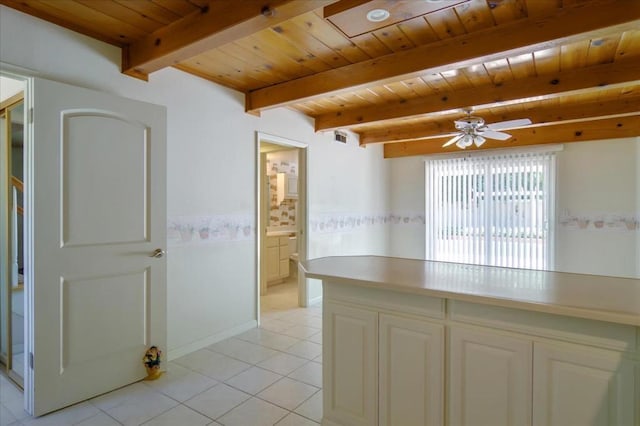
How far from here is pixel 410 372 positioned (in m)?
1.68

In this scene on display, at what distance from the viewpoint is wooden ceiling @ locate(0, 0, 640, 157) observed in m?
2.01

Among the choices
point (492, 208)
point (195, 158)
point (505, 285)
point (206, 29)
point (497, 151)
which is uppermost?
point (206, 29)

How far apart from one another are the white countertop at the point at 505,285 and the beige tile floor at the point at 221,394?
0.95 m

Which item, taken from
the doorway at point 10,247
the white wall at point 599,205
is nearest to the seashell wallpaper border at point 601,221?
the white wall at point 599,205

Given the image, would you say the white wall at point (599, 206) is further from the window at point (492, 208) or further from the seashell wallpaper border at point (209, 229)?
the seashell wallpaper border at point (209, 229)

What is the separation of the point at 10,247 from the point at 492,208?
18.5 feet

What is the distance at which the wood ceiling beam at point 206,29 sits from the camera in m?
1.83

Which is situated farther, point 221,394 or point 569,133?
point 569,133

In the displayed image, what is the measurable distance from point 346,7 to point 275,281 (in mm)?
4519

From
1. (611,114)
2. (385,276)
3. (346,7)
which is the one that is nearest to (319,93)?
(346,7)

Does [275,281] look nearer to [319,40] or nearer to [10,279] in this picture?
[10,279]

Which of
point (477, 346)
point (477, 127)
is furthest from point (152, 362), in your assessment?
point (477, 127)

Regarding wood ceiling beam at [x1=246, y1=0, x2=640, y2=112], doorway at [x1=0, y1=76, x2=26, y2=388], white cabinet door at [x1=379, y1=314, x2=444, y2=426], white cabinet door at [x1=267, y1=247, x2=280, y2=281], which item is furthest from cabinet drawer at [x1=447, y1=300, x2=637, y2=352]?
white cabinet door at [x1=267, y1=247, x2=280, y2=281]

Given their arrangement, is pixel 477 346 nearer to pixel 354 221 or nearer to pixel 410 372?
pixel 410 372
